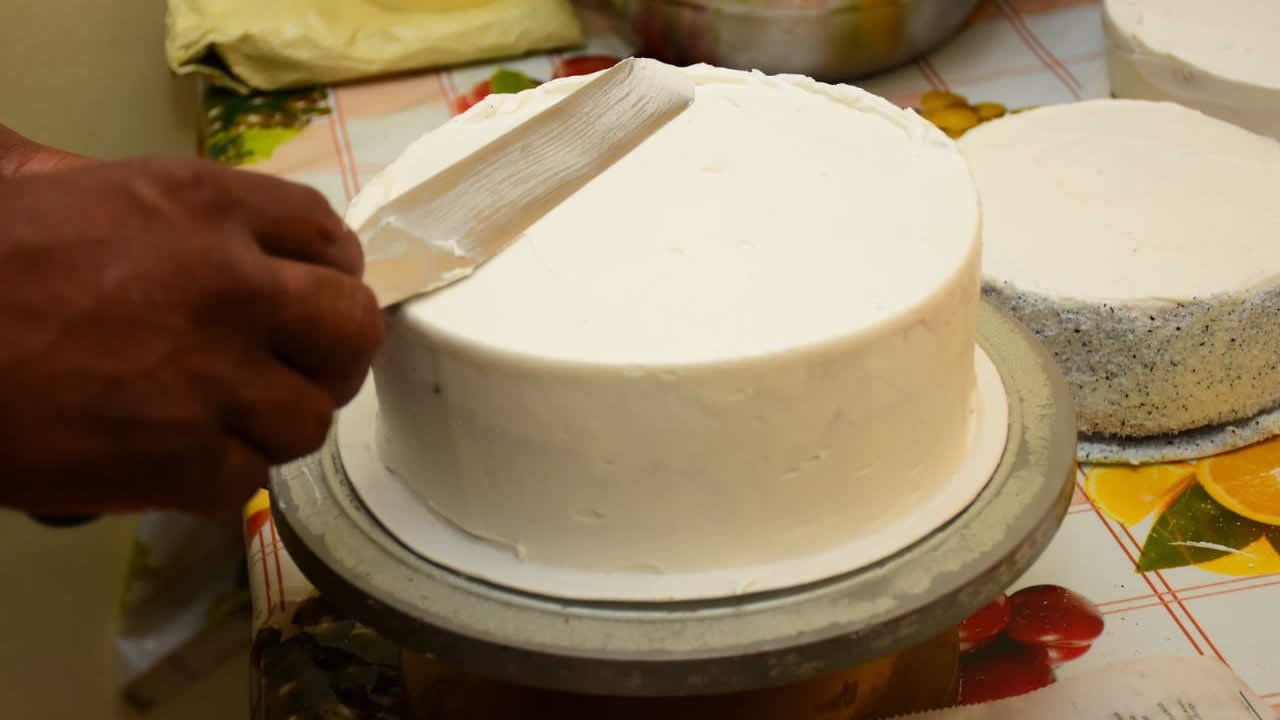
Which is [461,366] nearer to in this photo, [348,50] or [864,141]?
[864,141]

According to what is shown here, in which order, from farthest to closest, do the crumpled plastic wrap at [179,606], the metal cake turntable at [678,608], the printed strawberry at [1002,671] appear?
the crumpled plastic wrap at [179,606]
the printed strawberry at [1002,671]
the metal cake turntable at [678,608]

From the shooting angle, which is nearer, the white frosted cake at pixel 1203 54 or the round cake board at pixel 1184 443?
the round cake board at pixel 1184 443

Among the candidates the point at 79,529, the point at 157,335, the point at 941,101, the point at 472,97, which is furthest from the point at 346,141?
the point at 157,335

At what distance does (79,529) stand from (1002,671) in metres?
1.20

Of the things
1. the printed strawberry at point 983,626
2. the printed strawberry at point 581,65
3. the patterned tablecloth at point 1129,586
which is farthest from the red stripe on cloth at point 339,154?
the printed strawberry at point 983,626

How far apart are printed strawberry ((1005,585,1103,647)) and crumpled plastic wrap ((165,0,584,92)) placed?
1104mm

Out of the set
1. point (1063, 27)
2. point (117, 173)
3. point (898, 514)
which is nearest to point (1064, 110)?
point (1063, 27)

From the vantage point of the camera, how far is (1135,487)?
1070 millimetres

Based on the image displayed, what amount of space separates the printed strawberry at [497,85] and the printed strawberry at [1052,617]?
3.25 feet

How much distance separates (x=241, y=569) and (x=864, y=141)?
45.6 inches

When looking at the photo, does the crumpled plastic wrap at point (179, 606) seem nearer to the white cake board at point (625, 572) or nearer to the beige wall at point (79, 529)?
the beige wall at point (79, 529)

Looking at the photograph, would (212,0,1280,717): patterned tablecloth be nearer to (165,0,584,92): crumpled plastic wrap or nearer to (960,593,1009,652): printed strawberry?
(960,593,1009,652): printed strawberry

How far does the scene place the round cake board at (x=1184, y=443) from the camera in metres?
1.09

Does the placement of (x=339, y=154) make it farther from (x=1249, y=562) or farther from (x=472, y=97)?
(x=1249, y=562)
